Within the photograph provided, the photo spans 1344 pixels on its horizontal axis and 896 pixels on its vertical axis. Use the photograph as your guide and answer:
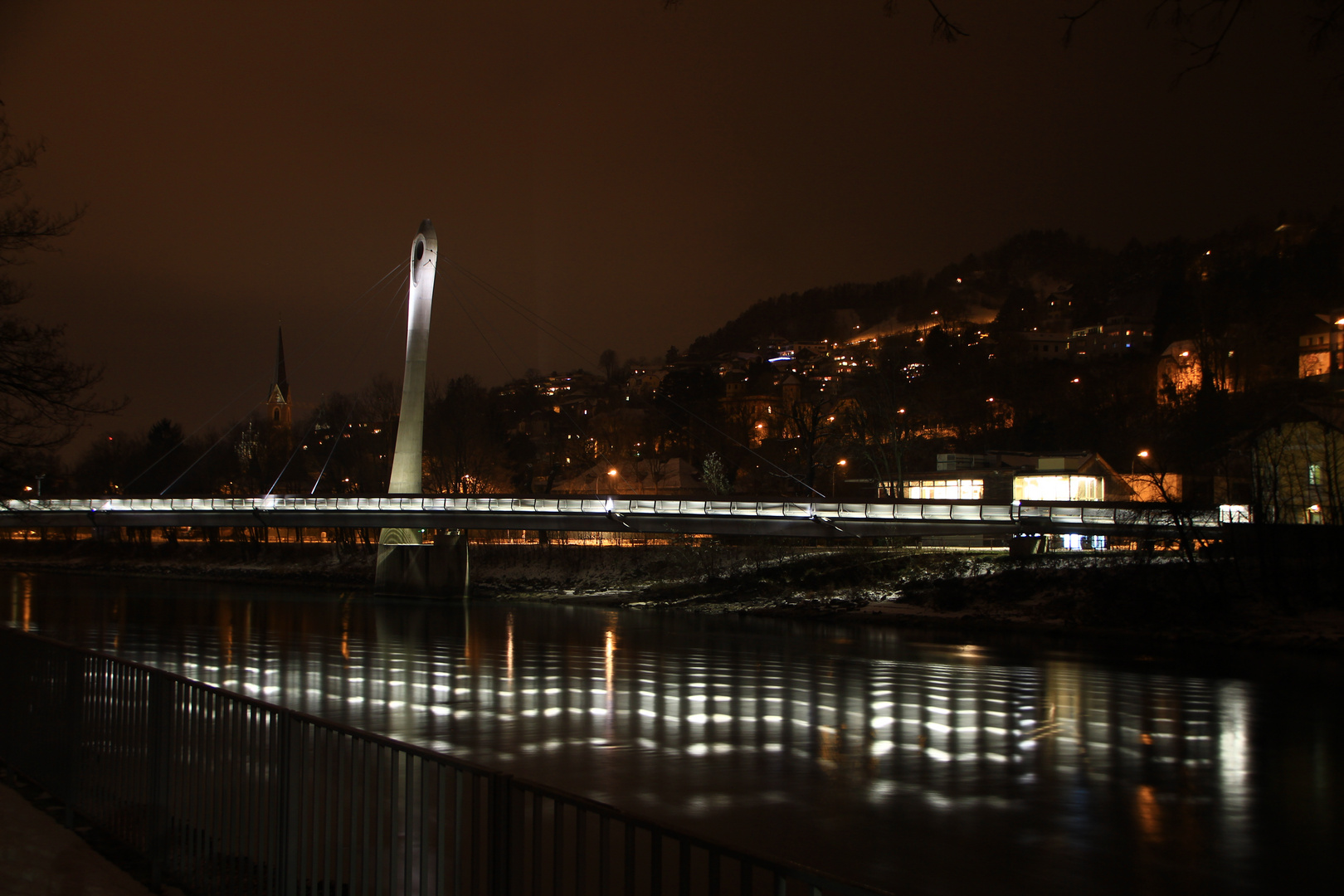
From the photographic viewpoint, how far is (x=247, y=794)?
6.40 meters

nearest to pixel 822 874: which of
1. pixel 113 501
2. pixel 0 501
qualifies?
pixel 0 501

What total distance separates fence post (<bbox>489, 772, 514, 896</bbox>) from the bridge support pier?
51614 mm

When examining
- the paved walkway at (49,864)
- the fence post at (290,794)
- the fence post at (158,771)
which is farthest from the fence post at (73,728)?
the fence post at (290,794)

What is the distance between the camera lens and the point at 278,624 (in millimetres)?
38594

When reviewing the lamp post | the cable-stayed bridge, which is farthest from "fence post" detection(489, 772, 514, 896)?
the lamp post

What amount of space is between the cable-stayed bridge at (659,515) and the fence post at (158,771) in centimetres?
3074

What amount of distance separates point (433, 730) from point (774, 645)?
17622 millimetres

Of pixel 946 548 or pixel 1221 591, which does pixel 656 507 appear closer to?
pixel 946 548

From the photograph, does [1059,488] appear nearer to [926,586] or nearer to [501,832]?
[926,586]

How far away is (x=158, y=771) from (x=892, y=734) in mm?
12771

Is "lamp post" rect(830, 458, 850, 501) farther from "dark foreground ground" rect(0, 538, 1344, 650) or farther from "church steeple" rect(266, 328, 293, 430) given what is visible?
"church steeple" rect(266, 328, 293, 430)

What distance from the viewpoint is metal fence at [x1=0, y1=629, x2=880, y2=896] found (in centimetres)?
448

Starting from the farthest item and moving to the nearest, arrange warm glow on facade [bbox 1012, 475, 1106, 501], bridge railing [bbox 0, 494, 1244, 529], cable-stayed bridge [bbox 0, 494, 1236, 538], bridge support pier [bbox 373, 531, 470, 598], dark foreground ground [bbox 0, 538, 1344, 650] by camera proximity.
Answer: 1. warm glow on facade [bbox 1012, 475, 1106, 501]
2. bridge support pier [bbox 373, 531, 470, 598]
3. cable-stayed bridge [bbox 0, 494, 1236, 538]
4. bridge railing [bbox 0, 494, 1244, 529]
5. dark foreground ground [bbox 0, 538, 1344, 650]

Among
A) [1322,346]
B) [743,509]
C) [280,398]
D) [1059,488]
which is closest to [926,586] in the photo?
[743,509]
